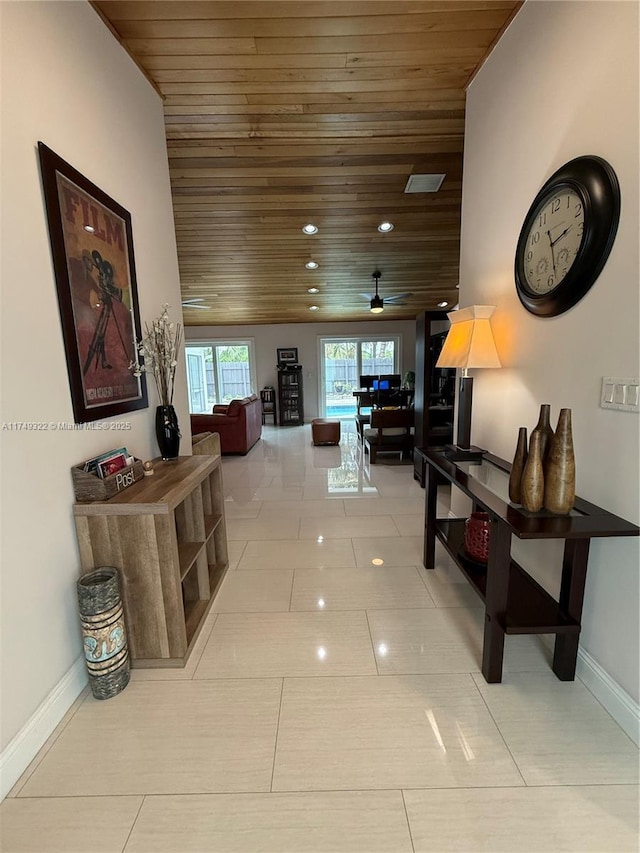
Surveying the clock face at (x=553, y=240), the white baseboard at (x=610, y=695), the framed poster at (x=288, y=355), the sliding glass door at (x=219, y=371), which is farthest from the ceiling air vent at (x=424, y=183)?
the sliding glass door at (x=219, y=371)

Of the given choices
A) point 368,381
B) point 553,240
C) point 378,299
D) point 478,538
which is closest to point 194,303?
point 378,299

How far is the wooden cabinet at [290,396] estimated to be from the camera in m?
9.04

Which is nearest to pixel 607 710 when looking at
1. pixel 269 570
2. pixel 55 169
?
pixel 269 570

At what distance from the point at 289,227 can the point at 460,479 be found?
4.07 meters

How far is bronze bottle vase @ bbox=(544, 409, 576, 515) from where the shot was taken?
137cm

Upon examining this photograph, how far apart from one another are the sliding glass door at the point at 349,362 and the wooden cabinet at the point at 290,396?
70 centimetres

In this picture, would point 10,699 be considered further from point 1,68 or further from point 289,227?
point 289,227

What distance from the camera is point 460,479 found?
1.82 meters

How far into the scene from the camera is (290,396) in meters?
9.15

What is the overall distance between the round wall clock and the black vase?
81.1 inches

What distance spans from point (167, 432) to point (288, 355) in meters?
7.38

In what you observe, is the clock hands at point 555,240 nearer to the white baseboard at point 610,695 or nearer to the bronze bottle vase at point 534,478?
the bronze bottle vase at point 534,478

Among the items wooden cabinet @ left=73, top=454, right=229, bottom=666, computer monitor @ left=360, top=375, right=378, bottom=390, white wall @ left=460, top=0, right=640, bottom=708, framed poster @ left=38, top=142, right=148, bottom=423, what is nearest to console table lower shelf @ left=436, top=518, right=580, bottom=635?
white wall @ left=460, top=0, right=640, bottom=708

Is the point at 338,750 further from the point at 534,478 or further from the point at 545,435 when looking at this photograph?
the point at 545,435
